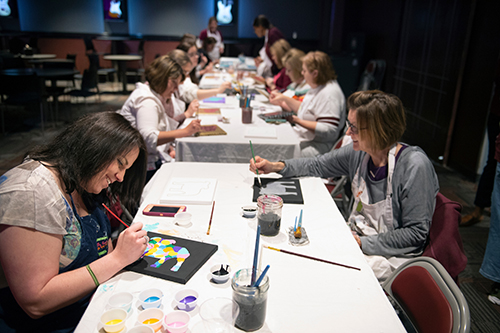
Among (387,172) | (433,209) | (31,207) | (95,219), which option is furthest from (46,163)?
(433,209)

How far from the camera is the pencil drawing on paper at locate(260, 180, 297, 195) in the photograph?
1.84 meters

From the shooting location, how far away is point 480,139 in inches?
156

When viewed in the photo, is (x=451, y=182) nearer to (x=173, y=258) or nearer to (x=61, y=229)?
(x=173, y=258)

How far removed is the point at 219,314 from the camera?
103 centimetres

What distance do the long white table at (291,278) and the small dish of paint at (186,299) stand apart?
0.02 metres

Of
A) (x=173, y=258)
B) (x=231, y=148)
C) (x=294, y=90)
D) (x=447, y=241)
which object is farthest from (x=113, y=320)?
(x=294, y=90)

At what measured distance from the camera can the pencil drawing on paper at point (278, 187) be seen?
184cm

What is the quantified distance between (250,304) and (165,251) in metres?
0.47

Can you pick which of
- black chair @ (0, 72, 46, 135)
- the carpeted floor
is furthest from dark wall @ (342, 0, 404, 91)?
black chair @ (0, 72, 46, 135)

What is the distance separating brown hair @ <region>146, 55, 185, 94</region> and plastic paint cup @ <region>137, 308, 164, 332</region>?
2.07 meters

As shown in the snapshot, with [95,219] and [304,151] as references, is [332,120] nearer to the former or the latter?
[304,151]

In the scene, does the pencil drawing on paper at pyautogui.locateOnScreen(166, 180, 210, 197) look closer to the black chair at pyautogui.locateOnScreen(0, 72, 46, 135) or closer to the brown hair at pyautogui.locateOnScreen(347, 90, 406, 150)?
the brown hair at pyautogui.locateOnScreen(347, 90, 406, 150)

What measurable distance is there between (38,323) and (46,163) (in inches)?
20.4

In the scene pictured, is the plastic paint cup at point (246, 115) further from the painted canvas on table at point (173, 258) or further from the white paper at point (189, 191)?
the painted canvas on table at point (173, 258)
